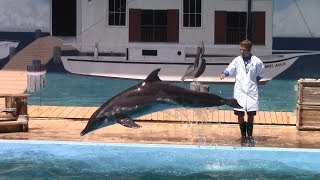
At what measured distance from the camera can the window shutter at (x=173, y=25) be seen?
21797 mm

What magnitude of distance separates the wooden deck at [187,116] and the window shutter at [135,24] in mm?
9320

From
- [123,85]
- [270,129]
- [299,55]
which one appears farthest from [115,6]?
[270,129]

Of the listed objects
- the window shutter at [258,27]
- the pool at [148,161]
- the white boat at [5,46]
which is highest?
the window shutter at [258,27]

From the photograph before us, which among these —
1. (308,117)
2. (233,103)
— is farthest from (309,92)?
(233,103)

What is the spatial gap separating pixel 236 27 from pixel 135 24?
3.52m

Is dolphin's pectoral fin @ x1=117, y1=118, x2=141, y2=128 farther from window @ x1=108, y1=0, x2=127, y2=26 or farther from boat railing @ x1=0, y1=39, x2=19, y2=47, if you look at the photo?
window @ x1=108, y1=0, x2=127, y2=26

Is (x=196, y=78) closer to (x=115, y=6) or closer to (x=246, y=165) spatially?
(x=115, y=6)

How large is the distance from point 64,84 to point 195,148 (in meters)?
11.6

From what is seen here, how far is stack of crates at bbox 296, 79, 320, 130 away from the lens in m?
10.8

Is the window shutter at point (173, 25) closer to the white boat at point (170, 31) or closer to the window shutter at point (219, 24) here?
the white boat at point (170, 31)

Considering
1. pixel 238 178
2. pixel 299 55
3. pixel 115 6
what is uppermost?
pixel 115 6

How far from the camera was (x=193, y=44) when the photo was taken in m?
21.8

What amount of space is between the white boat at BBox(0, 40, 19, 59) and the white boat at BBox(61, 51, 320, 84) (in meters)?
1.74

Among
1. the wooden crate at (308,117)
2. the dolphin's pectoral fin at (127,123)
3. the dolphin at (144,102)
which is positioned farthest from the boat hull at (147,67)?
the dolphin's pectoral fin at (127,123)
